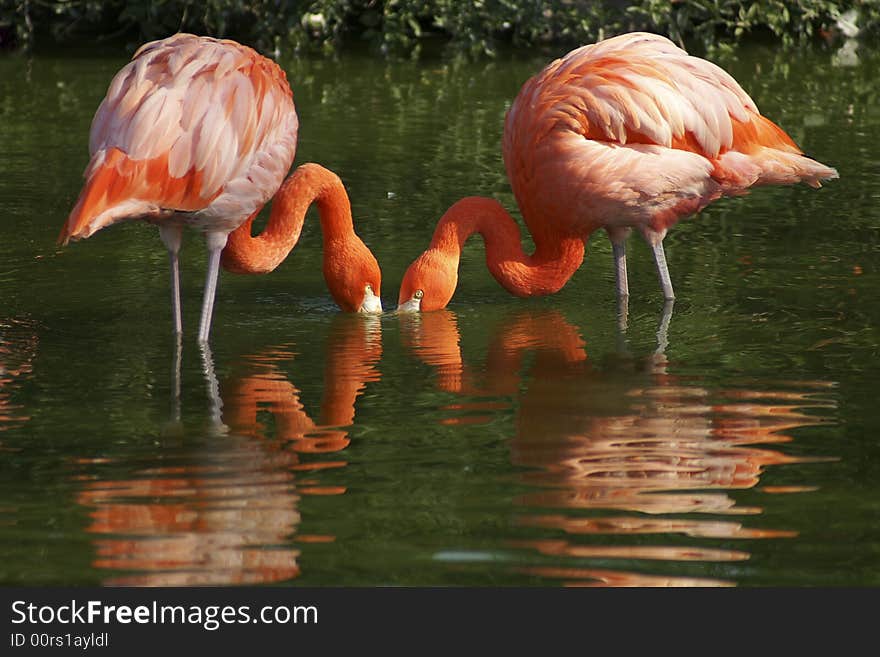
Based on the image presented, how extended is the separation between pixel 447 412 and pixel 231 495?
1002 mm

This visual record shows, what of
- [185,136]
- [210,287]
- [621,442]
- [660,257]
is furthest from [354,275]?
[621,442]

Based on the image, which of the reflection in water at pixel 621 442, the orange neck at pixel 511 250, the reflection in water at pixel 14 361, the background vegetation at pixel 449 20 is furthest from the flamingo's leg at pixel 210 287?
the background vegetation at pixel 449 20

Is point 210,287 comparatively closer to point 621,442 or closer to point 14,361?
point 14,361

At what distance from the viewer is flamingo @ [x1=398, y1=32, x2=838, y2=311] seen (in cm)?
600

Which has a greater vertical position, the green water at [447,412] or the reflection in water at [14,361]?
the green water at [447,412]

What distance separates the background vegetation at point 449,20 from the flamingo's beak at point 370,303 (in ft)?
21.4

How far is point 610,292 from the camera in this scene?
6.66 m

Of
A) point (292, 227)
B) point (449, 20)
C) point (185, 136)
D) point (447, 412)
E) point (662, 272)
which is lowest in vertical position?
point (447, 412)

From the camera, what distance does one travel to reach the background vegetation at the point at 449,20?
12539mm

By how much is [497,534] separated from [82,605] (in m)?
0.98

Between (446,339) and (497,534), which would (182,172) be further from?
(497,534)

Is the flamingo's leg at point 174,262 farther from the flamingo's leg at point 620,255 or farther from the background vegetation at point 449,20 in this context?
the background vegetation at point 449,20

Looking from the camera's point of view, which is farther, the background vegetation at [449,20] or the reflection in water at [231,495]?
the background vegetation at [449,20]

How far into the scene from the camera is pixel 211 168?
5488 mm
